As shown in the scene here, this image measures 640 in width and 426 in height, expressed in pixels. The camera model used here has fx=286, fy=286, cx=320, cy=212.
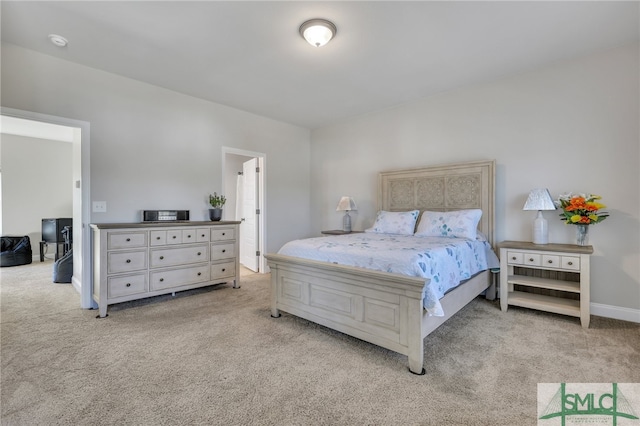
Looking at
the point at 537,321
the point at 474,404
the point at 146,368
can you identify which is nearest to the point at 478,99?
the point at 537,321

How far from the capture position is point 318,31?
2.43m

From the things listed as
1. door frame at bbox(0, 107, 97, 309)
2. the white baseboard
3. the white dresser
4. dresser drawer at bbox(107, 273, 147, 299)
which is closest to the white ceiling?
door frame at bbox(0, 107, 97, 309)

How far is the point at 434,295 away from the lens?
193cm

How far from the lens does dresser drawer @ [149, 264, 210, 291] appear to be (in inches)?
129

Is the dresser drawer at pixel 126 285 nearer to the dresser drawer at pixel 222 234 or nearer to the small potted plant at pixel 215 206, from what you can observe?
the dresser drawer at pixel 222 234

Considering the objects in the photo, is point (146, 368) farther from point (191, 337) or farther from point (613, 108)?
point (613, 108)

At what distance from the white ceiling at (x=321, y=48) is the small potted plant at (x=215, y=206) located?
1.47 meters

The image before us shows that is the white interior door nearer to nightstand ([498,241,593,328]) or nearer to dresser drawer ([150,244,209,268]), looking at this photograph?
dresser drawer ([150,244,209,268])

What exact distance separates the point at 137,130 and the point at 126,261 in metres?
1.63

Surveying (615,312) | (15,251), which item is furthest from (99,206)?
(615,312)

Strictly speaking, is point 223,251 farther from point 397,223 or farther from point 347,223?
point 397,223

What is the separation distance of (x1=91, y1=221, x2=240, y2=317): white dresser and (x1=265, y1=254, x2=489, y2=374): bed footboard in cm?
127

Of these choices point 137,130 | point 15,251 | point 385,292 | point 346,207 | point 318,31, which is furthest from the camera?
point 15,251

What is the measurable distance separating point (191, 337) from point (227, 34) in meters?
2.69
